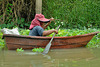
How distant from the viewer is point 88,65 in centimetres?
438

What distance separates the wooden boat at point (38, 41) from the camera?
6388 millimetres

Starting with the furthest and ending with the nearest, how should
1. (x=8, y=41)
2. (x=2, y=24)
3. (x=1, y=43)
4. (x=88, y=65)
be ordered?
→ (x=2, y=24) < (x=1, y=43) < (x=8, y=41) < (x=88, y=65)

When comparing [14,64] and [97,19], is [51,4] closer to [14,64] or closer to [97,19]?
[97,19]

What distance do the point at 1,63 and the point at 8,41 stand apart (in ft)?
5.89

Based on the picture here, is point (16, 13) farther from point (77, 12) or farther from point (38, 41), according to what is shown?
point (38, 41)

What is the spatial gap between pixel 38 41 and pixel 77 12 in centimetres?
471

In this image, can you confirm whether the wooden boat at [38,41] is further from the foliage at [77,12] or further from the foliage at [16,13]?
the foliage at [16,13]

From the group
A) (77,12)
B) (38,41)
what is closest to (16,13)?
(77,12)

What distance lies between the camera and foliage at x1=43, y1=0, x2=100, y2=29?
10.8 m

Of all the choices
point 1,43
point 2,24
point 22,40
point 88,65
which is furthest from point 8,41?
point 2,24

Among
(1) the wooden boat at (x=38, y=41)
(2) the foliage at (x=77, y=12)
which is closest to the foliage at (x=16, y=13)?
(2) the foliage at (x=77, y=12)

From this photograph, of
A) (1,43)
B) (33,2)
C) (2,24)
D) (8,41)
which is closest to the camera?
(8,41)

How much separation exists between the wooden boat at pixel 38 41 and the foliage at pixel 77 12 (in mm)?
3682

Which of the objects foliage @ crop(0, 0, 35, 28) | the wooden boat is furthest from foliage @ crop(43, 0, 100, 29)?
the wooden boat
